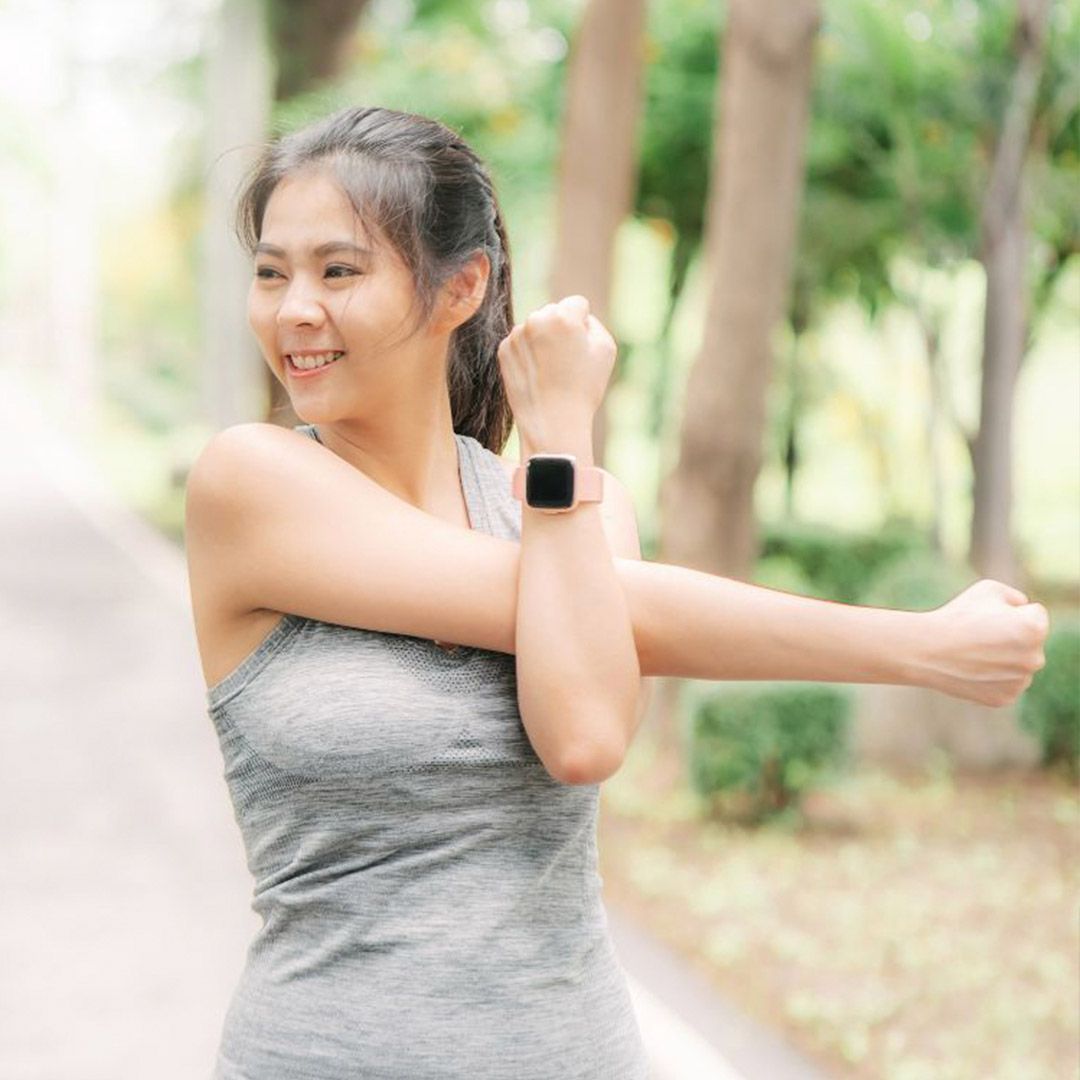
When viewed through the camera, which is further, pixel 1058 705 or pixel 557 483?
pixel 1058 705

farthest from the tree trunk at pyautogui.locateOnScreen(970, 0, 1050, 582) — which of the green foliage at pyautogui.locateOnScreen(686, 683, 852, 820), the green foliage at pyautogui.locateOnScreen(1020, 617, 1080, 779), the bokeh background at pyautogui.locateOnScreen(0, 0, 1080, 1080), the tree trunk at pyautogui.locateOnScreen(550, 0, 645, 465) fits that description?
the green foliage at pyautogui.locateOnScreen(686, 683, 852, 820)

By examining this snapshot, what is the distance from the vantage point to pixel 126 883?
6.59 meters

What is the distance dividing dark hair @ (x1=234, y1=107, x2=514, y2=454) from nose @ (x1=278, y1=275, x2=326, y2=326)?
102mm

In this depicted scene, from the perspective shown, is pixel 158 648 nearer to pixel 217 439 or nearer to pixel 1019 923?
pixel 1019 923

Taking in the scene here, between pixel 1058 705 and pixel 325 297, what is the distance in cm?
744

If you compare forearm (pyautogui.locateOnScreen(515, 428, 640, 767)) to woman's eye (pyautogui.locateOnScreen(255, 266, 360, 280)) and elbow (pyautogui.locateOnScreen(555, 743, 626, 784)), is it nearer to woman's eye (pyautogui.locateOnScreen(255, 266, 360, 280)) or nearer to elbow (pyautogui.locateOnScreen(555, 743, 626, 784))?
elbow (pyautogui.locateOnScreen(555, 743, 626, 784))

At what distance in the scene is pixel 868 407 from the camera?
18.5 meters

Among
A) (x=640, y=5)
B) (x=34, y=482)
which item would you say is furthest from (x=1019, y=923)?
(x=34, y=482)

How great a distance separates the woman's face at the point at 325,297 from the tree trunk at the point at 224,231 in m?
15.4

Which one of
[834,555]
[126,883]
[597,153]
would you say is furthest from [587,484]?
[834,555]

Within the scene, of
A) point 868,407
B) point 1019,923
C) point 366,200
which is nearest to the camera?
point 366,200

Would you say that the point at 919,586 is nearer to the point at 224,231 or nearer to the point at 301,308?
the point at 301,308

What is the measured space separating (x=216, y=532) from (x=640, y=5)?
7.70m

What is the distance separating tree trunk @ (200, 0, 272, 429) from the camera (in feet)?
57.1
